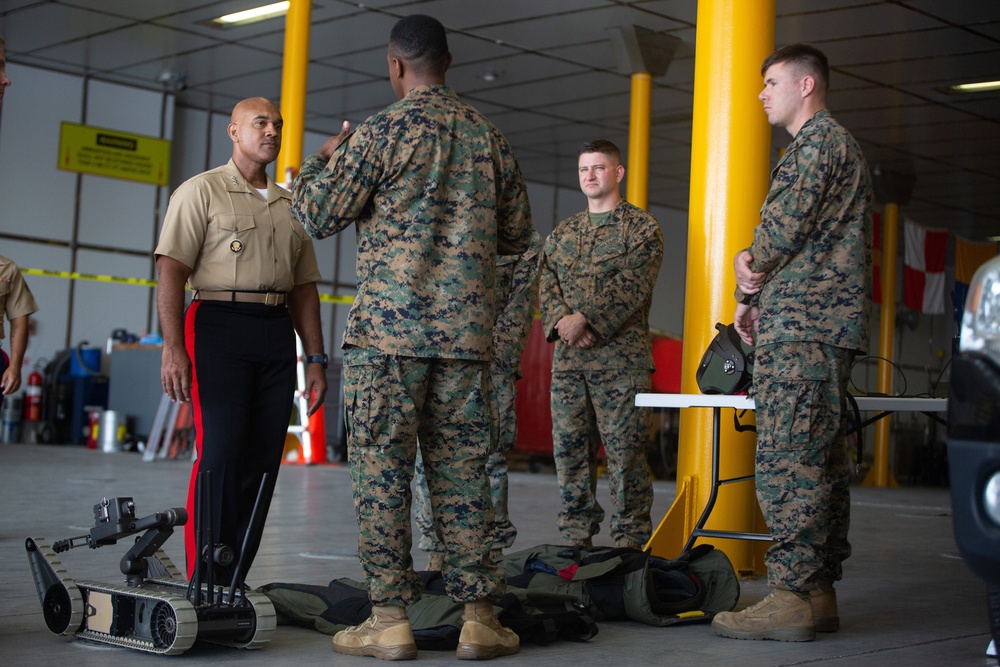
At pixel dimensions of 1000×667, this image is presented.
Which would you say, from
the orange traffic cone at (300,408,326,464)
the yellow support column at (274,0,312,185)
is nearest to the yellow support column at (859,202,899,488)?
the orange traffic cone at (300,408,326,464)

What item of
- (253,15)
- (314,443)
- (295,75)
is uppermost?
(253,15)

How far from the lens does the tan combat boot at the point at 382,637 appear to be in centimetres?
301

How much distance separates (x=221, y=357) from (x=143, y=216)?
12.9 meters

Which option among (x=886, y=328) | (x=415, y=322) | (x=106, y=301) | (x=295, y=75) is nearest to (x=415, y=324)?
(x=415, y=322)

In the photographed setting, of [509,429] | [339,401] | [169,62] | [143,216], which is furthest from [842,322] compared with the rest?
[143,216]

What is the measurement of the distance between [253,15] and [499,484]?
883 centimetres

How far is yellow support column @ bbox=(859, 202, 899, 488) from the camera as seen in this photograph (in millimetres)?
15445

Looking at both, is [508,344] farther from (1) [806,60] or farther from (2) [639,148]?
(2) [639,148]

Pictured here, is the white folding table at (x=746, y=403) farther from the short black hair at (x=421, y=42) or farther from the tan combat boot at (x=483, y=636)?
the short black hair at (x=421, y=42)

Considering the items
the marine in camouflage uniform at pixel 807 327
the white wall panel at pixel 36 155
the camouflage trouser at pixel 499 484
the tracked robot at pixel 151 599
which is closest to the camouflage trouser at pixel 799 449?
Result: the marine in camouflage uniform at pixel 807 327

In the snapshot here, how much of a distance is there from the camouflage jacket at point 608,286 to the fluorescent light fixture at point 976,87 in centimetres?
957

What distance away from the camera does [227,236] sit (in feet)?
11.6

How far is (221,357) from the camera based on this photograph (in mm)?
3449

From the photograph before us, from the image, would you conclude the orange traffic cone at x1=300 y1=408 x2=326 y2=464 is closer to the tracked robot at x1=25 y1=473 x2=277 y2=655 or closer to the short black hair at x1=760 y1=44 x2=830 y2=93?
the tracked robot at x1=25 y1=473 x2=277 y2=655
